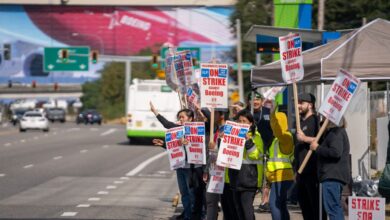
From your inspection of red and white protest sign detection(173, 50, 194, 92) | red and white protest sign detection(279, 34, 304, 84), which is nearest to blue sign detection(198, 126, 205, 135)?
red and white protest sign detection(279, 34, 304, 84)

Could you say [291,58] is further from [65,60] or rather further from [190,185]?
[65,60]

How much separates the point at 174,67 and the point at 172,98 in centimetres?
2643

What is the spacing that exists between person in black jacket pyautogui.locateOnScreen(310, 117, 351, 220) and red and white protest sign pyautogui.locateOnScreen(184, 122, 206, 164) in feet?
8.13

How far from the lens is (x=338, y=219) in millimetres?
11797

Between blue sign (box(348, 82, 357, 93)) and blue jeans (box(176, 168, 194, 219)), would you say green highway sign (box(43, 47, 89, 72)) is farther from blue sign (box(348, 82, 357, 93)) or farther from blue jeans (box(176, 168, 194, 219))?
blue sign (box(348, 82, 357, 93))

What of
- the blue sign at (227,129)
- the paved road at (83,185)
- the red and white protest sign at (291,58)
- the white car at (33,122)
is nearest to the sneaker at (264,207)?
the paved road at (83,185)

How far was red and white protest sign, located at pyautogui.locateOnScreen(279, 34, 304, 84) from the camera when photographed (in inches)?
480

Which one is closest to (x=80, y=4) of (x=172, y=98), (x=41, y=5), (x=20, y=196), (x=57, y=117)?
(x=41, y=5)

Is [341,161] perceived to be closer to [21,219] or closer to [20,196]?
[21,219]

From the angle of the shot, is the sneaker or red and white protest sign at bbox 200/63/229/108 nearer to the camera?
Result: red and white protest sign at bbox 200/63/229/108

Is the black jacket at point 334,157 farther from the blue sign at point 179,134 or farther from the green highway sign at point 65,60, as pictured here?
the green highway sign at point 65,60

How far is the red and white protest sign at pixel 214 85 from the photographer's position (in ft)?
44.4

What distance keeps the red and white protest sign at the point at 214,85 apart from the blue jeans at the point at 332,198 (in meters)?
2.27

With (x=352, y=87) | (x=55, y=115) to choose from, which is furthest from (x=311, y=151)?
(x=55, y=115)
